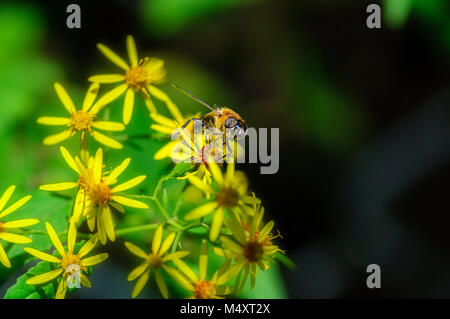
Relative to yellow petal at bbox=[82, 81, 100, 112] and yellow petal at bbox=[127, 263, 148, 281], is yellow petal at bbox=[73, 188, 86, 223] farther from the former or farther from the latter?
yellow petal at bbox=[82, 81, 100, 112]

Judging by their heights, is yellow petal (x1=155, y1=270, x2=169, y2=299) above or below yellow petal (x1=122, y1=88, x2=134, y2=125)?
below

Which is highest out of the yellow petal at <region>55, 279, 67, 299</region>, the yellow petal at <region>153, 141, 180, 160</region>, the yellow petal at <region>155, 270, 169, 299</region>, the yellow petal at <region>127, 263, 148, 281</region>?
the yellow petal at <region>153, 141, 180, 160</region>

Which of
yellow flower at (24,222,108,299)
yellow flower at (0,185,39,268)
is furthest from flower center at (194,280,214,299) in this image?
yellow flower at (0,185,39,268)

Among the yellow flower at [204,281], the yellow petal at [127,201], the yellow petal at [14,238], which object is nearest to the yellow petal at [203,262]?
the yellow flower at [204,281]

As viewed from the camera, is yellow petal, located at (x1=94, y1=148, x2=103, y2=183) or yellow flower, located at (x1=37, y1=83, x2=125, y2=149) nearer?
yellow petal, located at (x1=94, y1=148, x2=103, y2=183)

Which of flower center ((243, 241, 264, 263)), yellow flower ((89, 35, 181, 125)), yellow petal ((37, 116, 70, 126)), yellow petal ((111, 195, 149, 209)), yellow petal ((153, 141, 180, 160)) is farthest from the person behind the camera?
yellow flower ((89, 35, 181, 125))

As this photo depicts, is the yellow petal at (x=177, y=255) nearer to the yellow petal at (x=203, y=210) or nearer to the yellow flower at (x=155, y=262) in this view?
the yellow flower at (x=155, y=262)

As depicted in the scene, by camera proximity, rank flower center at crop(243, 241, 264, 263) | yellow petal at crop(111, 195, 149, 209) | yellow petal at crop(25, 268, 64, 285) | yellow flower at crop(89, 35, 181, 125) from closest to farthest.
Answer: yellow petal at crop(25, 268, 64, 285)
flower center at crop(243, 241, 264, 263)
yellow petal at crop(111, 195, 149, 209)
yellow flower at crop(89, 35, 181, 125)

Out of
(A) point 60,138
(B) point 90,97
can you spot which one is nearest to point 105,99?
(B) point 90,97

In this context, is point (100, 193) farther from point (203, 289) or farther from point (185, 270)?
point (203, 289)
